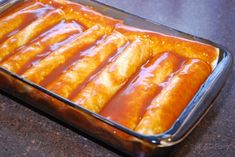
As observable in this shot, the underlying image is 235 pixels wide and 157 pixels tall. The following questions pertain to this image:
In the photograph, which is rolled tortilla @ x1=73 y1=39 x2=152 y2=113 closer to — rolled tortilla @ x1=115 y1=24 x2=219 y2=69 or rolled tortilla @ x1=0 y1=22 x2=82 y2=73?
rolled tortilla @ x1=115 y1=24 x2=219 y2=69

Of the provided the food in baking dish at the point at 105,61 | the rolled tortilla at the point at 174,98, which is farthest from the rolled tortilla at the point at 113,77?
the rolled tortilla at the point at 174,98

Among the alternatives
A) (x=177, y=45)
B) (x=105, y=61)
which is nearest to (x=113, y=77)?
(x=105, y=61)

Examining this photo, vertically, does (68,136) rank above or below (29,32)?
below

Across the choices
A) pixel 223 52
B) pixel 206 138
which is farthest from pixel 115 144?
pixel 223 52

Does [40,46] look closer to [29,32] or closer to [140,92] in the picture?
[29,32]

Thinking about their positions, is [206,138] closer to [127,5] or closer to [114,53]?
[114,53]

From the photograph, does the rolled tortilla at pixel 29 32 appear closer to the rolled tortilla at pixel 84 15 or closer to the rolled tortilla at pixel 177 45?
the rolled tortilla at pixel 84 15
